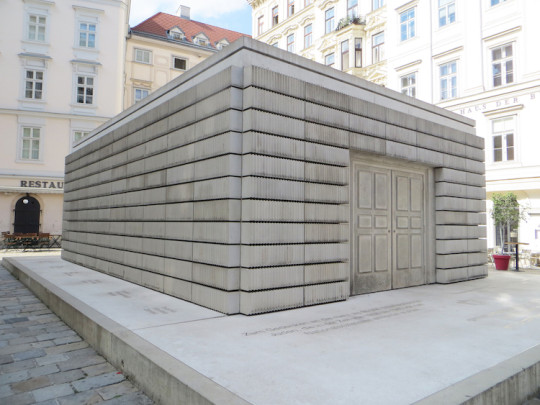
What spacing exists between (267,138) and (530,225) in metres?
16.6

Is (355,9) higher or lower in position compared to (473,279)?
higher

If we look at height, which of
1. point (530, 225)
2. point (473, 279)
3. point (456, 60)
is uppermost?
point (456, 60)

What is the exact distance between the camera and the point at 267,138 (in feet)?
21.0

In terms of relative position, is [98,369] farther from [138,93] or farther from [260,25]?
[260,25]

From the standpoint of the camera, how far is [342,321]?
5746 millimetres

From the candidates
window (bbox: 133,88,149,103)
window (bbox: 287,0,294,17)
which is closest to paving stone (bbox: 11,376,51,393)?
window (bbox: 133,88,149,103)

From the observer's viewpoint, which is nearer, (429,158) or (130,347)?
(130,347)

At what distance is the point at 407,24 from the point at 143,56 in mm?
20940

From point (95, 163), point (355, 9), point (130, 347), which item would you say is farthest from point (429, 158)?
point (355, 9)

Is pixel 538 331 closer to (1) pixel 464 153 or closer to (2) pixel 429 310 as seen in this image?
(2) pixel 429 310

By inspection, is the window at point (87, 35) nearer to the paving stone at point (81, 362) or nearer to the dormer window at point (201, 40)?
the dormer window at point (201, 40)

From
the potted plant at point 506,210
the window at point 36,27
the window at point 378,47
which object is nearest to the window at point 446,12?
the window at point 378,47

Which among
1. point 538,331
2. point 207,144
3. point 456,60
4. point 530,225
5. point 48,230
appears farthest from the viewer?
point 48,230

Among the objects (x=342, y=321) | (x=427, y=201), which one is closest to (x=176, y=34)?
(x=427, y=201)
